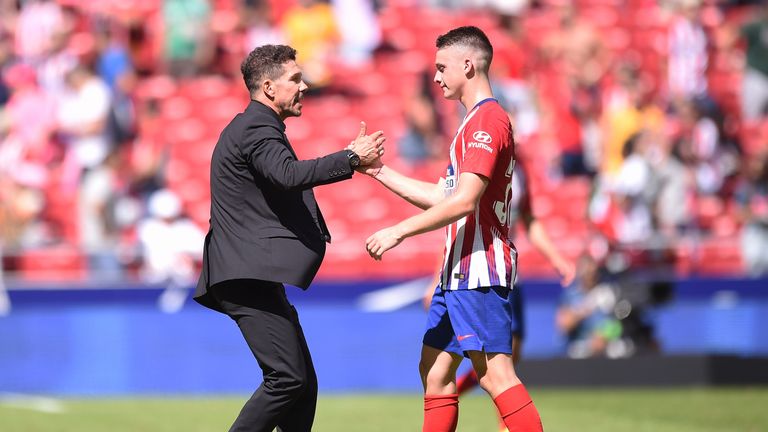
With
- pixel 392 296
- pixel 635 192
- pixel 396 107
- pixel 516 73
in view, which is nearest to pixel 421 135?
pixel 396 107

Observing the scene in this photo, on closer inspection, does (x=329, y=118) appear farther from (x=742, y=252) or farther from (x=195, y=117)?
(x=742, y=252)

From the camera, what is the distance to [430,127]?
16516 mm

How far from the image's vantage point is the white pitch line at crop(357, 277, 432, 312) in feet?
46.2

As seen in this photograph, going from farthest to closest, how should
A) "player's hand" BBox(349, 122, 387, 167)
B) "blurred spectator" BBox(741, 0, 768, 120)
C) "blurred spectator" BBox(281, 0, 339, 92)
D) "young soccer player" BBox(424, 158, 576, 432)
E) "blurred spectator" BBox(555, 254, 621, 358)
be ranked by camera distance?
"blurred spectator" BBox(741, 0, 768, 120)
"blurred spectator" BBox(281, 0, 339, 92)
"blurred spectator" BBox(555, 254, 621, 358)
"young soccer player" BBox(424, 158, 576, 432)
"player's hand" BBox(349, 122, 387, 167)

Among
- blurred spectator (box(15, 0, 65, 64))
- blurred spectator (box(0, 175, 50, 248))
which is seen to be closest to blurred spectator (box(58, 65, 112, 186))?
blurred spectator (box(0, 175, 50, 248))

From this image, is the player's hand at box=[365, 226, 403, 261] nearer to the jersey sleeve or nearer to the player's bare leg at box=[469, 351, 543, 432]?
the jersey sleeve

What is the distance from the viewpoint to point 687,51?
62.3 feet

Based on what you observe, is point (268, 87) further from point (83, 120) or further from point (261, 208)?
point (83, 120)

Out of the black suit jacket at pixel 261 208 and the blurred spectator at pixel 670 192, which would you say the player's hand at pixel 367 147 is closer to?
the black suit jacket at pixel 261 208

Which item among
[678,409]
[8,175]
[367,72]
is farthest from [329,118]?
[678,409]

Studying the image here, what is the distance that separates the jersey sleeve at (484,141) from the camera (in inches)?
256

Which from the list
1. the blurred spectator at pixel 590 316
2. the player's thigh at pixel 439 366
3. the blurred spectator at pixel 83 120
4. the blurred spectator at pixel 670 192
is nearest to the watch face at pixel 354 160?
the player's thigh at pixel 439 366

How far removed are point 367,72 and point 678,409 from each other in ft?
28.4

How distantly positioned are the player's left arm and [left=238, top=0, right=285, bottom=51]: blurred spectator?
1142 centimetres
